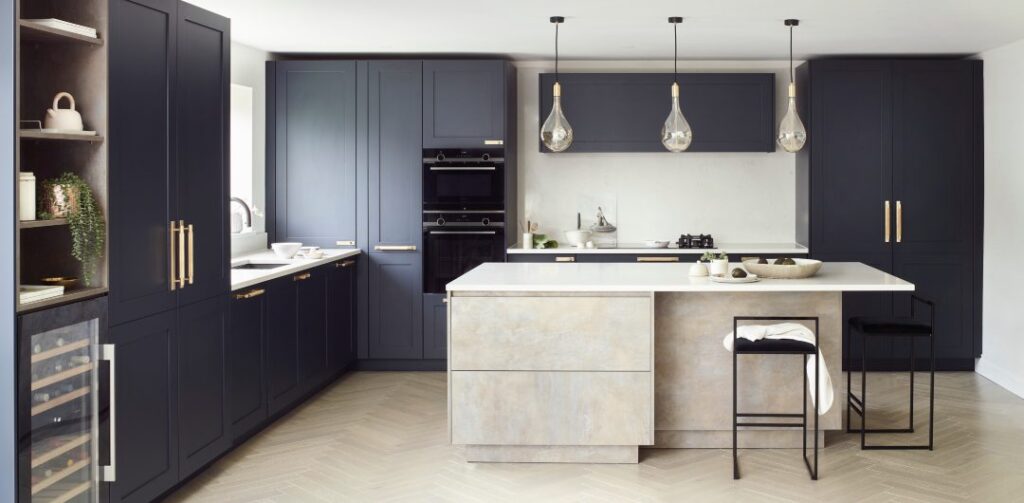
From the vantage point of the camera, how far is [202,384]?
3869mm

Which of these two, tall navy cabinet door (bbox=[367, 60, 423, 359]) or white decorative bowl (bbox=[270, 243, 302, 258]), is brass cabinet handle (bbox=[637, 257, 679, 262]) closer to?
tall navy cabinet door (bbox=[367, 60, 423, 359])

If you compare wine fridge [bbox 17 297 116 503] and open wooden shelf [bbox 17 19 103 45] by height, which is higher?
open wooden shelf [bbox 17 19 103 45]

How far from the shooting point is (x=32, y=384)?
108 inches

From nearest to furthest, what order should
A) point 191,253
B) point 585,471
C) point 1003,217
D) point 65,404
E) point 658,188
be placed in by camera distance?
point 65,404 < point 191,253 < point 585,471 < point 1003,217 < point 658,188

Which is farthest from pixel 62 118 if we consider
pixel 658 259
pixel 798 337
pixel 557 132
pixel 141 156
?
pixel 658 259

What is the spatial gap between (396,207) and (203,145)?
264cm

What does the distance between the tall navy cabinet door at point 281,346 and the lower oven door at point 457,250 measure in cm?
149

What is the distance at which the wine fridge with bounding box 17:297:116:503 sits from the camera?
2.73m

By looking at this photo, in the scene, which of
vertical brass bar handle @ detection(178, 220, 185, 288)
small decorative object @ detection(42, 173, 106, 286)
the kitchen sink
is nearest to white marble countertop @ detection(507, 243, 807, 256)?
the kitchen sink

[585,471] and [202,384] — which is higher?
[202,384]

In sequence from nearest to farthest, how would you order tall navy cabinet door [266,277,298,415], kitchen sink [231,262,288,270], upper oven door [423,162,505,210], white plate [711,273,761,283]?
white plate [711,273,761,283]
tall navy cabinet door [266,277,298,415]
kitchen sink [231,262,288,270]
upper oven door [423,162,505,210]

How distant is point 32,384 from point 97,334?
0.35 m

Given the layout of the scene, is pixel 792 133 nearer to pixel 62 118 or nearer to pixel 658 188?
pixel 658 188

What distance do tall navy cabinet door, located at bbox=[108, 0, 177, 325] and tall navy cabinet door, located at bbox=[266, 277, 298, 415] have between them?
1216mm
